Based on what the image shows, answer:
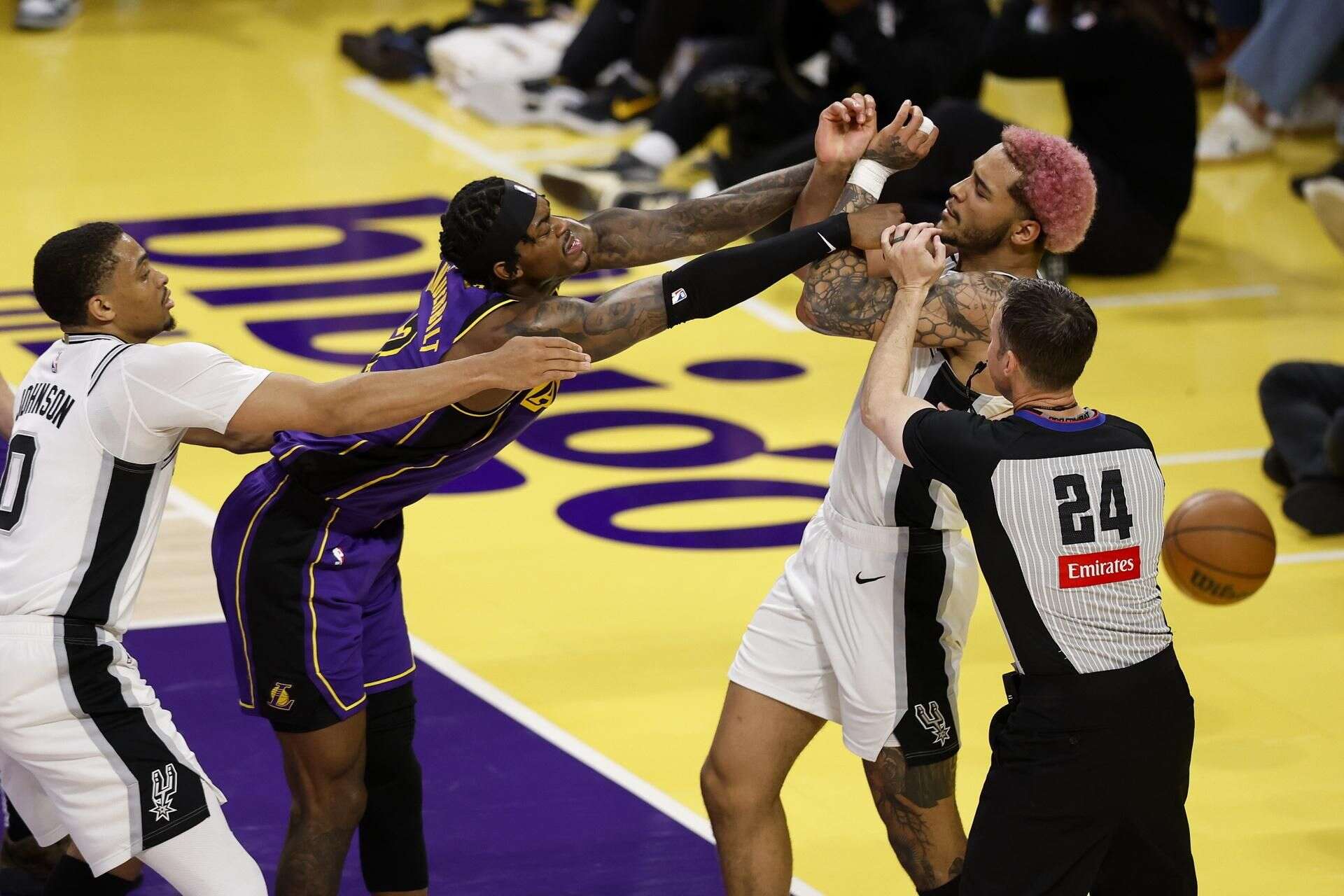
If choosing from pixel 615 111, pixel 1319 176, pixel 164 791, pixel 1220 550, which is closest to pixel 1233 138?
pixel 1319 176

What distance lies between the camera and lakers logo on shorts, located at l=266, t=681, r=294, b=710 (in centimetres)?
479

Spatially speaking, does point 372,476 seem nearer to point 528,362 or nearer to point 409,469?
point 409,469

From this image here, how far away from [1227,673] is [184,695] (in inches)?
144

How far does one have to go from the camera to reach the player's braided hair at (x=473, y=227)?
4727 mm

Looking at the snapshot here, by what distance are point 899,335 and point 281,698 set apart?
5.73 ft

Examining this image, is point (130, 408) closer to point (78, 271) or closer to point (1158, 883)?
point (78, 271)

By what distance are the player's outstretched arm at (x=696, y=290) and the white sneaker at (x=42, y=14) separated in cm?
1328

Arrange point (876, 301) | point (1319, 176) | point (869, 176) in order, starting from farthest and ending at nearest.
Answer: point (1319, 176)
point (869, 176)
point (876, 301)

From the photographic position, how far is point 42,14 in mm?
16688

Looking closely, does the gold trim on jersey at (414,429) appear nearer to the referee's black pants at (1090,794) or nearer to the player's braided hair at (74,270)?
the player's braided hair at (74,270)

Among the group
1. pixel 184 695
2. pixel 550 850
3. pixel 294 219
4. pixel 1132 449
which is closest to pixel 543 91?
pixel 294 219

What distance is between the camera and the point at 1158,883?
4.25 meters

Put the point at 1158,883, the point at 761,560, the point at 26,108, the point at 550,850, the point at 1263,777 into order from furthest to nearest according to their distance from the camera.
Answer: the point at 26,108
the point at 761,560
the point at 1263,777
the point at 550,850
the point at 1158,883

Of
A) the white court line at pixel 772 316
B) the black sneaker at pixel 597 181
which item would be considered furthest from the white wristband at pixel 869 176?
the black sneaker at pixel 597 181
